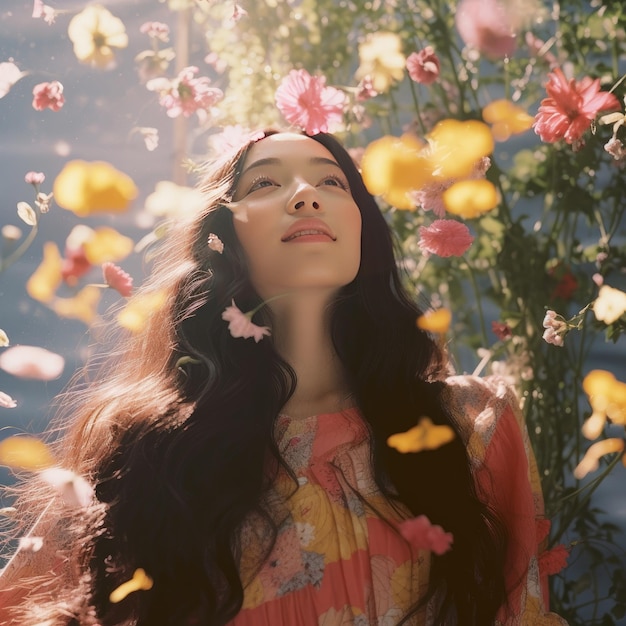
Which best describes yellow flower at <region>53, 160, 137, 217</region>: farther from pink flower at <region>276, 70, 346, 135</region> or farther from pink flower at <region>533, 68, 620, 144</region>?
pink flower at <region>533, 68, 620, 144</region>

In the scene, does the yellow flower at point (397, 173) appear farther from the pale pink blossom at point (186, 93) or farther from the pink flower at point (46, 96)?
the pink flower at point (46, 96)

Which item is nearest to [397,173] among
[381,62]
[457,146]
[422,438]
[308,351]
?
[457,146]

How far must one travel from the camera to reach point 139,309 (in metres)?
1.35

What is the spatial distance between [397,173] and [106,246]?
1.59 ft

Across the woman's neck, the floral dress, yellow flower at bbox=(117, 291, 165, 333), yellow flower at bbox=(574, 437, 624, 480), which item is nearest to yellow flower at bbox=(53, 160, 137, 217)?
yellow flower at bbox=(117, 291, 165, 333)

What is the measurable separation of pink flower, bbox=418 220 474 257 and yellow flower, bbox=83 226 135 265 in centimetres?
48

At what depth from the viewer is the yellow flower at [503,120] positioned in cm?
154

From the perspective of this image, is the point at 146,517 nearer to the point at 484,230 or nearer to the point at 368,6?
the point at 484,230

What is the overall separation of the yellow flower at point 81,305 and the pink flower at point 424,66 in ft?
2.07

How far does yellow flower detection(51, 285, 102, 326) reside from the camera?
1261 millimetres

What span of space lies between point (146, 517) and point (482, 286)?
111 centimetres

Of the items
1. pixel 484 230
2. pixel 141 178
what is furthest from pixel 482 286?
pixel 141 178

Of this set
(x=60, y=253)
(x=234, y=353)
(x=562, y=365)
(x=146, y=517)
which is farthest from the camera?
(x=562, y=365)

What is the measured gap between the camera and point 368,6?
171cm
